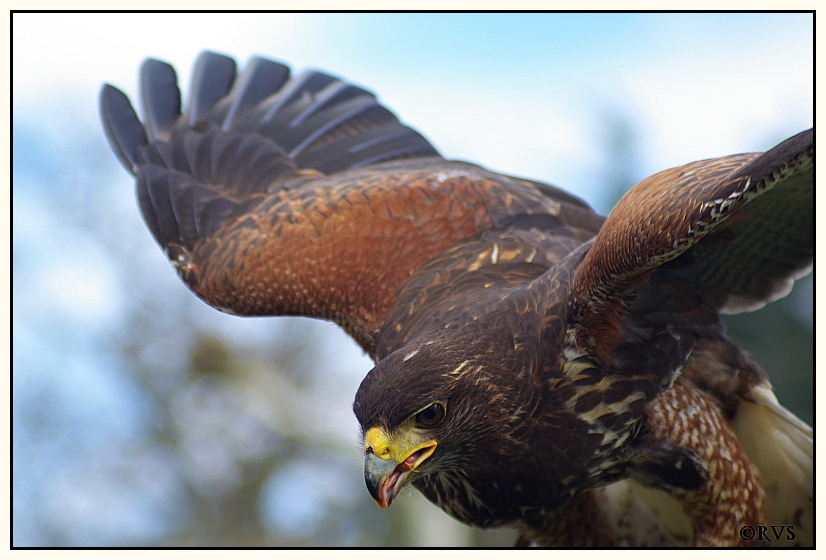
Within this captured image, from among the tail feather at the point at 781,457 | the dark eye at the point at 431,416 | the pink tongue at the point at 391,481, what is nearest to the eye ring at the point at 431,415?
the dark eye at the point at 431,416

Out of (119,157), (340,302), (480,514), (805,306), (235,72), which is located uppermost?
(235,72)

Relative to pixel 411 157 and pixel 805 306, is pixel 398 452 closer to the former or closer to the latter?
pixel 411 157

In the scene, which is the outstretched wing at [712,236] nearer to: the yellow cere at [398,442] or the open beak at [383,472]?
the yellow cere at [398,442]

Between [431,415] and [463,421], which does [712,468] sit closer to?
[463,421]

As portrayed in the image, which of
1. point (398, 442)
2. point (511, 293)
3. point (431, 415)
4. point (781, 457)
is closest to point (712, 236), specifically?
point (511, 293)

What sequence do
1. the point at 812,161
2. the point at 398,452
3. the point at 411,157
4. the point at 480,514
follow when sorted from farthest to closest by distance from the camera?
the point at 411,157
the point at 480,514
the point at 398,452
the point at 812,161

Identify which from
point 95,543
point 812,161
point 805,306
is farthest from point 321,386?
point 812,161
